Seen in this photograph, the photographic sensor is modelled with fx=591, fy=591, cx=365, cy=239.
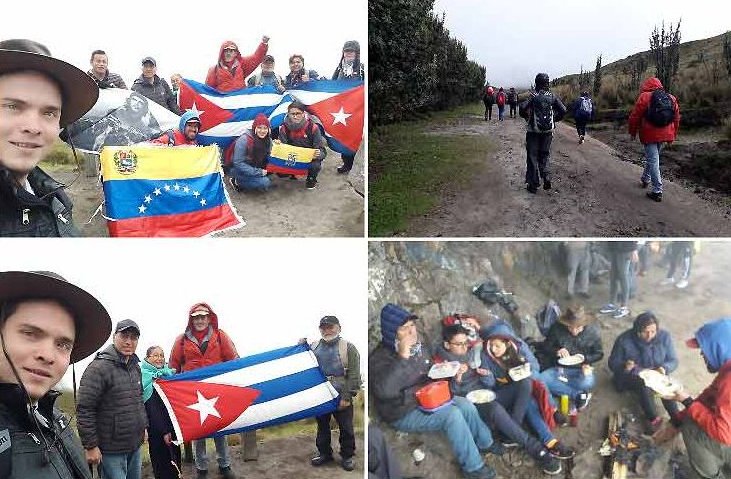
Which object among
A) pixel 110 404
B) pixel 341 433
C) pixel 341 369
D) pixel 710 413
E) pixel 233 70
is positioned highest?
pixel 233 70

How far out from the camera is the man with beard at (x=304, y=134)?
4.37 meters

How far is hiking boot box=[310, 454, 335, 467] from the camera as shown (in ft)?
14.3

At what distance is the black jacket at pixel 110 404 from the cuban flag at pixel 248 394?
202 millimetres

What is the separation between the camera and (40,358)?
13.0 ft

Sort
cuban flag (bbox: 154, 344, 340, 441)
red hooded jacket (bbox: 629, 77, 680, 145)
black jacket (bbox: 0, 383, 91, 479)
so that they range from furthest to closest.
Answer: red hooded jacket (bbox: 629, 77, 680, 145) → cuban flag (bbox: 154, 344, 340, 441) → black jacket (bbox: 0, 383, 91, 479)

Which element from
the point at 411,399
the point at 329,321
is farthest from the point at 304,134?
the point at 411,399

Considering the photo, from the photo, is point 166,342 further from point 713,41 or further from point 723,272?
point 713,41

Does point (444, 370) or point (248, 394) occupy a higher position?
point (444, 370)

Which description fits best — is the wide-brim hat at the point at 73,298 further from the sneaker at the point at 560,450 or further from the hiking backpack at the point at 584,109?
the hiking backpack at the point at 584,109

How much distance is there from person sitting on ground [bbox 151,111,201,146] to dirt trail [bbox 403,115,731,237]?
1.71 metres

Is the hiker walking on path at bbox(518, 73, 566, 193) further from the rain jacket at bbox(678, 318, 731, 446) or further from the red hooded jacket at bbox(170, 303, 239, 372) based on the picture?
the red hooded jacket at bbox(170, 303, 239, 372)

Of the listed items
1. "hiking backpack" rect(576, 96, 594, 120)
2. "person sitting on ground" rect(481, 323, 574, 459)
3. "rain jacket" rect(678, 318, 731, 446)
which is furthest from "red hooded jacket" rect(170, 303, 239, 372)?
"rain jacket" rect(678, 318, 731, 446)

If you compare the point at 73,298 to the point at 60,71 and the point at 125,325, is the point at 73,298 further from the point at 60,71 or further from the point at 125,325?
the point at 60,71

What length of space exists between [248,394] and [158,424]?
670 mm
